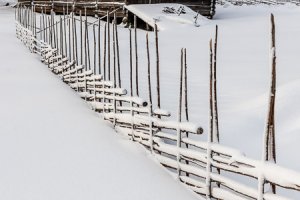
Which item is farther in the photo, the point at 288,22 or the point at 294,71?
the point at 288,22

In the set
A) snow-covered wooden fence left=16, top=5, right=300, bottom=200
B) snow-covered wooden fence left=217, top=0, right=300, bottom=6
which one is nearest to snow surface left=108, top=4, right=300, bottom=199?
snow-covered wooden fence left=16, top=5, right=300, bottom=200

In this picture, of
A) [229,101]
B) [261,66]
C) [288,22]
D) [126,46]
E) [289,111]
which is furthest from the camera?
[288,22]

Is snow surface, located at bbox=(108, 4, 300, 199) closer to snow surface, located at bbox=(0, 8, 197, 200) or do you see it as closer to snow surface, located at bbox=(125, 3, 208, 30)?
snow surface, located at bbox=(125, 3, 208, 30)

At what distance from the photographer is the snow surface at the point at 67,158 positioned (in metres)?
3.90

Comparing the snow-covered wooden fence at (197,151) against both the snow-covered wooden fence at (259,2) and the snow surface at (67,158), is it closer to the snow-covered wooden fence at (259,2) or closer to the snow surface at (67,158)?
the snow surface at (67,158)

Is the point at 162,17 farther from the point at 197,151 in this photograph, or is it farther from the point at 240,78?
the point at 197,151

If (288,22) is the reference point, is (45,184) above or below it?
below

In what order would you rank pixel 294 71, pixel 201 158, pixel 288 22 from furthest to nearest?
pixel 288 22
pixel 294 71
pixel 201 158

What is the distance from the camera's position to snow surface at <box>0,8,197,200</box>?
3.90 meters

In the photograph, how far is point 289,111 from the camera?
5953mm

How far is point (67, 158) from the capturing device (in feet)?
15.3

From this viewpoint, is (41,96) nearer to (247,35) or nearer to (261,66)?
(261,66)

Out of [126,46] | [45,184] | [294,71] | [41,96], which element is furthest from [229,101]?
[126,46]

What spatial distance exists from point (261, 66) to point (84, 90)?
13.0 ft
